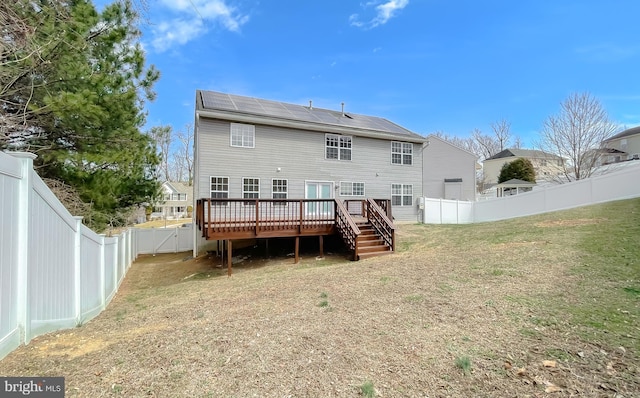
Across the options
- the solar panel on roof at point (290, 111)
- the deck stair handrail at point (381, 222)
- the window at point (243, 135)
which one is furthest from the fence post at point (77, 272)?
the solar panel on roof at point (290, 111)

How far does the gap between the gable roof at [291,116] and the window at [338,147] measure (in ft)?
1.20

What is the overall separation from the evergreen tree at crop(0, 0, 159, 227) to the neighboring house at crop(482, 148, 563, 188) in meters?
26.5

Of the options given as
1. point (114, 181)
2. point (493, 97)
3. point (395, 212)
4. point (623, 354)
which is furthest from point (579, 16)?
point (114, 181)

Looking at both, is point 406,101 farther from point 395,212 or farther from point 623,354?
point 623,354

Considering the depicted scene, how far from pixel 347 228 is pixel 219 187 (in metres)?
6.03

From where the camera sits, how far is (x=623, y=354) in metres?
3.08

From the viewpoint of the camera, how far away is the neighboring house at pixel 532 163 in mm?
26000

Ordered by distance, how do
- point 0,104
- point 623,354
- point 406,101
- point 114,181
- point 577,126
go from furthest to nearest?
point 406,101, point 577,126, point 114,181, point 0,104, point 623,354

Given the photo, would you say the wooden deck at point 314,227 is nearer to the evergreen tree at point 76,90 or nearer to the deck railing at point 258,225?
the deck railing at point 258,225

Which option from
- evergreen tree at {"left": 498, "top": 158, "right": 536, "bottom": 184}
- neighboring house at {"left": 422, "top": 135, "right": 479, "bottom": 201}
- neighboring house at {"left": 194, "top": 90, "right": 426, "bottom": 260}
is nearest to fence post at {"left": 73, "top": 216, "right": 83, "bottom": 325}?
neighboring house at {"left": 194, "top": 90, "right": 426, "bottom": 260}

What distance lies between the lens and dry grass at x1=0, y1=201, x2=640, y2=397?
271 cm

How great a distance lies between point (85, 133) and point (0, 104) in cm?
173

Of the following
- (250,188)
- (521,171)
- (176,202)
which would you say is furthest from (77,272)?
(176,202)

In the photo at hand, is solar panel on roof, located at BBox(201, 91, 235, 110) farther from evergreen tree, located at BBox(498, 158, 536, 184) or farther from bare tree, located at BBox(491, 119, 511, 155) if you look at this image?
bare tree, located at BBox(491, 119, 511, 155)
